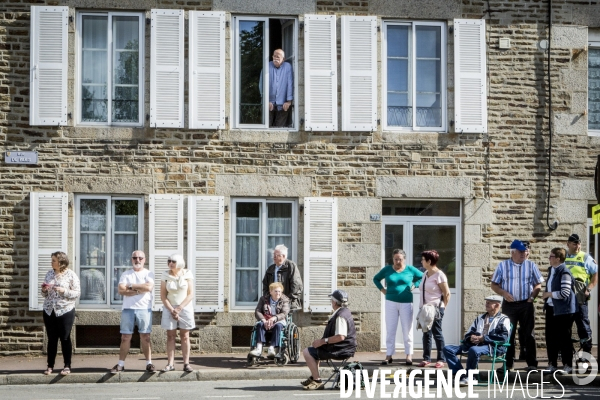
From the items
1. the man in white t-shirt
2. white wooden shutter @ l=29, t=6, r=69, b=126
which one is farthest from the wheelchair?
white wooden shutter @ l=29, t=6, r=69, b=126

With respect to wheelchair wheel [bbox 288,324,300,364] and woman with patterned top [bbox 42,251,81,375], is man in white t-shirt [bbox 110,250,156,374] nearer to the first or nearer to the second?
woman with patterned top [bbox 42,251,81,375]

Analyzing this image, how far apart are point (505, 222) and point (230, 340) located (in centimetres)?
474

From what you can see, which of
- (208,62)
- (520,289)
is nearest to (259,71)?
(208,62)

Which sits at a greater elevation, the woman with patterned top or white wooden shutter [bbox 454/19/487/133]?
white wooden shutter [bbox 454/19/487/133]

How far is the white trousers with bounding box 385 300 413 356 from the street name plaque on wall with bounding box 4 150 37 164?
230 inches

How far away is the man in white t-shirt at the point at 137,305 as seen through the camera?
13.8m

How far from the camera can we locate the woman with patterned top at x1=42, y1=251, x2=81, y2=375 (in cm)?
1376

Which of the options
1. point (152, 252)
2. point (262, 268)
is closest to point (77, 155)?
point (152, 252)

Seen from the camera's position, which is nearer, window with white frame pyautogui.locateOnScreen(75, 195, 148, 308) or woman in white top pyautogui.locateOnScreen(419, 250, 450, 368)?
woman in white top pyautogui.locateOnScreen(419, 250, 450, 368)

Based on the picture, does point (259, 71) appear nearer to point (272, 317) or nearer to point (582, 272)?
point (272, 317)

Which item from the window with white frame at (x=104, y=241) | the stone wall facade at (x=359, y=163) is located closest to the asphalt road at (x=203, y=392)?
the stone wall facade at (x=359, y=163)

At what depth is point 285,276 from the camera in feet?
49.3

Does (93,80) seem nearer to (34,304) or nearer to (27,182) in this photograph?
(27,182)

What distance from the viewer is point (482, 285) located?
54.3 feet
